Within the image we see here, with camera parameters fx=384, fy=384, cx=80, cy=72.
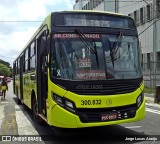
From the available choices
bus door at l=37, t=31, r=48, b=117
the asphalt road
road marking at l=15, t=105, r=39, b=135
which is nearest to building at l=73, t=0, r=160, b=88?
road marking at l=15, t=105, r=39, b=135

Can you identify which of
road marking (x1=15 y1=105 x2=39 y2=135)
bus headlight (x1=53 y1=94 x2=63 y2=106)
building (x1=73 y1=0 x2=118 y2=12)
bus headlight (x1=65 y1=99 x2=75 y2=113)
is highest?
building (x1=73 y1=0 x2=118 y2=12)

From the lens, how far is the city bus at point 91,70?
8781mm

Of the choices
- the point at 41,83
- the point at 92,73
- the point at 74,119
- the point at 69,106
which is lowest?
the point at 74,119

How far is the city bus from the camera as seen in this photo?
8781 mm

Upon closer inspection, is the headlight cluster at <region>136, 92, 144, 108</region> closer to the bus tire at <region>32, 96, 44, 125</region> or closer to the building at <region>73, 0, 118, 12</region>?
the bus tire at <region>32, 96, 44, 125</region>

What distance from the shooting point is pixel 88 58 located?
361 inches

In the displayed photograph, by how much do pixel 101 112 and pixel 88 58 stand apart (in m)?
1.32

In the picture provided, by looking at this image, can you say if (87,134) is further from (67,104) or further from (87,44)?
(87,44)

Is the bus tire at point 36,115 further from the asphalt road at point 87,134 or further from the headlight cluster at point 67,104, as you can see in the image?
the headlight cluster at point 67,104

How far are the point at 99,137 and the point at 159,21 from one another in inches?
1118

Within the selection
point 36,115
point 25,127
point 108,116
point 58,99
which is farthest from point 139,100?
point 25,127

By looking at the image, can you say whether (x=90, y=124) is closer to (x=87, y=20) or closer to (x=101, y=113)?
(x=101, y=113)

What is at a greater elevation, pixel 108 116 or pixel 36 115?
pixel 108 116

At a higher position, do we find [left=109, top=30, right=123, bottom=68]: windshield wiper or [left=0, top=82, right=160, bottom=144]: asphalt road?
[left=109, top=30, right=123, bottom=68]: windshield wiper
